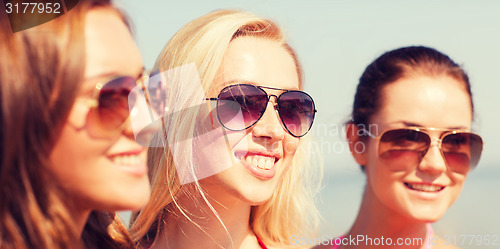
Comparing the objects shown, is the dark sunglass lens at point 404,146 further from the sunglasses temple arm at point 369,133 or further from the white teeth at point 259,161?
the white teeth at point 259,161

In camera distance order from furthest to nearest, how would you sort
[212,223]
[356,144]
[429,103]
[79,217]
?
1. [212,223]
2. [356,144]
3. [429,103]
4. [79,217]

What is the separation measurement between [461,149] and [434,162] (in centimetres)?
18

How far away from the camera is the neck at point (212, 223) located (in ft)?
10.6

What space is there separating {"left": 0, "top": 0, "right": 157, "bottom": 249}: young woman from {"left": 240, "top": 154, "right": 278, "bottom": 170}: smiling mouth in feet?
3.20

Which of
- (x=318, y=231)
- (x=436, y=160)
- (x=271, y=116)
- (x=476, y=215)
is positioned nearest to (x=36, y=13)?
(x=271, y=116)

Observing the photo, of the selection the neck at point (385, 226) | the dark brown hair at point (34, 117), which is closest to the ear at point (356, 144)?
the neck at point (385, 226)

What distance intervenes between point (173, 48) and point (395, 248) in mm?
1793

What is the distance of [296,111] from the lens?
312 cm

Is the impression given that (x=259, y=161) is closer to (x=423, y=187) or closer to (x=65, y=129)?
(x=423, y=187)

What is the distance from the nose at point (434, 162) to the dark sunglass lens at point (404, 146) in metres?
0.03

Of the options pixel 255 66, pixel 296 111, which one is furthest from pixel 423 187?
pixel 255 66

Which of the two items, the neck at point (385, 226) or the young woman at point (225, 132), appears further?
the young woman at point (225, 132)

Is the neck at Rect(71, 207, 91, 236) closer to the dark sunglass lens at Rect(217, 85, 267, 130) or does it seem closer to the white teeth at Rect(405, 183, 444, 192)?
the dark sunglass lens at Rect(217, 85, 267, 130)

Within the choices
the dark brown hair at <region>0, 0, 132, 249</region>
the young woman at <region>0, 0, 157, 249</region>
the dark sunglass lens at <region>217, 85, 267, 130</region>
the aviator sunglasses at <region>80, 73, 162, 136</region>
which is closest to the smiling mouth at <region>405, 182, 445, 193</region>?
the dark sunglass lens at <region>217, 85, 267, 130</region>
